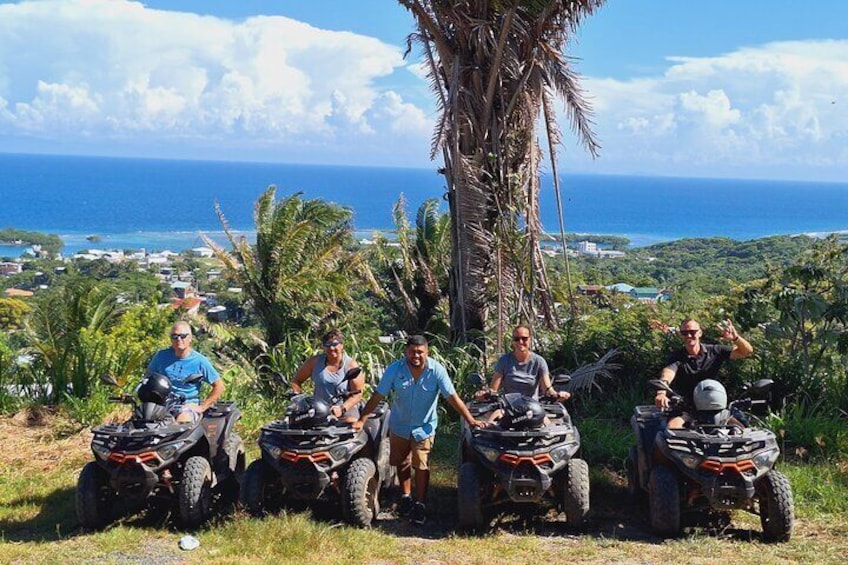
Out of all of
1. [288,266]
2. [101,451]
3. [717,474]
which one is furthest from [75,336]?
[717,474]

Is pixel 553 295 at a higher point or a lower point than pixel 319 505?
higher

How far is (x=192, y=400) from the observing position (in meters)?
6.63

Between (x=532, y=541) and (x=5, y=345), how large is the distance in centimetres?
772

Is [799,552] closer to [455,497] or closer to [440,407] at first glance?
[455,497]

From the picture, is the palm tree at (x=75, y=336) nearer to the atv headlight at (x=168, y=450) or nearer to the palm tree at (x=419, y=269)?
the atv headlight at (x=168, y=450)

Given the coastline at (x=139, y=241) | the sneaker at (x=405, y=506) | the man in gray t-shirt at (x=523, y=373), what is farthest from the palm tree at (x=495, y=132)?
the coastline at (x=139, y=241)

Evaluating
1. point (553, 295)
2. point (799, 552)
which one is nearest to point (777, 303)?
point (553, 295)

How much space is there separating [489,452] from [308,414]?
4.37ft

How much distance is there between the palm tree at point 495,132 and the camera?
992 centimetres

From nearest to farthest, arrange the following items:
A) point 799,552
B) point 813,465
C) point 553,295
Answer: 1. point 799,552
2. point 813,465
3. point 553,295

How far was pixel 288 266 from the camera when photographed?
16.7 metres

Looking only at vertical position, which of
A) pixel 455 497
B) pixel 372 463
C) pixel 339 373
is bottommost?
pixel 455 497

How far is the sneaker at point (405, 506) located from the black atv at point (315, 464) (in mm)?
284

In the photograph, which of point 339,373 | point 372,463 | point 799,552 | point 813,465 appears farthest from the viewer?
point 813,465
